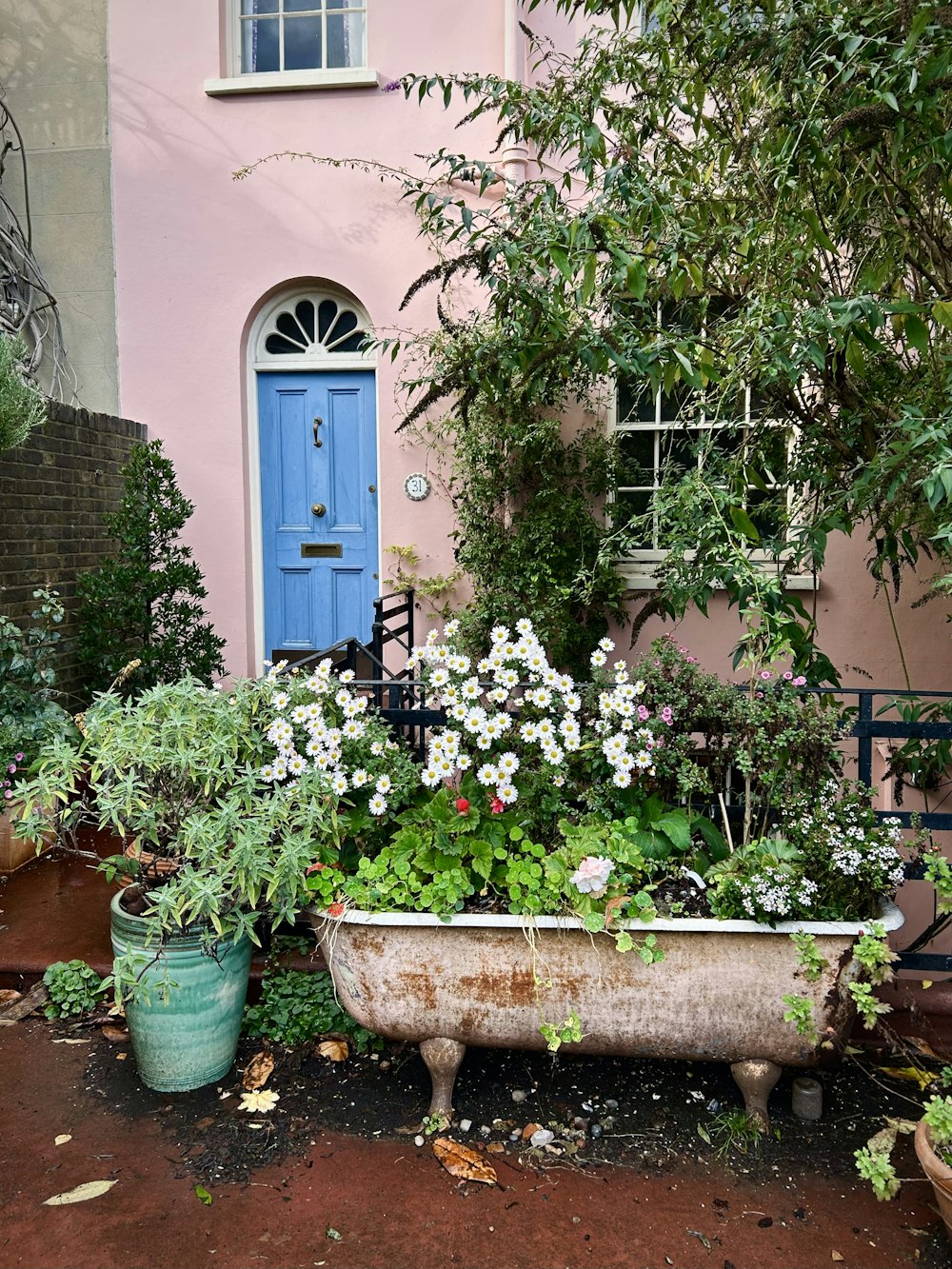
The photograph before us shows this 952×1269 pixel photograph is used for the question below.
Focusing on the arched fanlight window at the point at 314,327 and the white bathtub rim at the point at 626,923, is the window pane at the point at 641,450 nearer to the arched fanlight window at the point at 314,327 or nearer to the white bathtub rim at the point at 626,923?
the arched fanlight window at the point at 314,327

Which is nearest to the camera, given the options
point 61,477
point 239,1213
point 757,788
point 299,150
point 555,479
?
point 239,1213

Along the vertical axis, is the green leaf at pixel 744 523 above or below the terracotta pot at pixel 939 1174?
above

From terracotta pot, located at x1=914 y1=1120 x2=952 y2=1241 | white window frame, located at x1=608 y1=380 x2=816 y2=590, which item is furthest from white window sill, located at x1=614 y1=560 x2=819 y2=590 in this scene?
terracotta pot, located at x1=914 y1=1120 x2=952 y2=1241

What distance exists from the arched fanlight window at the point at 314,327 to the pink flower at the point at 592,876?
4.41 meters

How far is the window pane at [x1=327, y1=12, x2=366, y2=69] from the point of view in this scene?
577 cm

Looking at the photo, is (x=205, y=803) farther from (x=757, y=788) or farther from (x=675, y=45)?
(x=675, y=45)

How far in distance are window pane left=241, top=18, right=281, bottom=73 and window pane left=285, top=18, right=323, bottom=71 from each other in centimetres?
8

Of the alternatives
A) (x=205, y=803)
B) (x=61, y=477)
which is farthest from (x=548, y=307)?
(x=61, y=477)

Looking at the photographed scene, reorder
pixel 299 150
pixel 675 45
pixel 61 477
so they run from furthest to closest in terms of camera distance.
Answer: pixel 299 150
pixel 61 477
pixel 675 45

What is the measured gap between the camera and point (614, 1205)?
2.27 m

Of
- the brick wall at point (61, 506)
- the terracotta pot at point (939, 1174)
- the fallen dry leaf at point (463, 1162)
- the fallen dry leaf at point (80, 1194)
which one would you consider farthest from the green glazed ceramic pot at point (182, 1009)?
the brick wall at point (61, 506)

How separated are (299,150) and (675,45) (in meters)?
3.37

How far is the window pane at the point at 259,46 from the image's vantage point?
5832mm

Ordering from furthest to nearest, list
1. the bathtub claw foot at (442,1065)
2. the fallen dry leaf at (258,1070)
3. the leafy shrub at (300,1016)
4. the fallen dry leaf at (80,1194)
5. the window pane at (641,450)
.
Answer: the window pane at (641,450) < the leafy shrub at (300,1016) < the fallen dry leaf at (258,1070) < the bathtub claw foot at (442,1065) < the fallen dry leaf at (80,1194)
